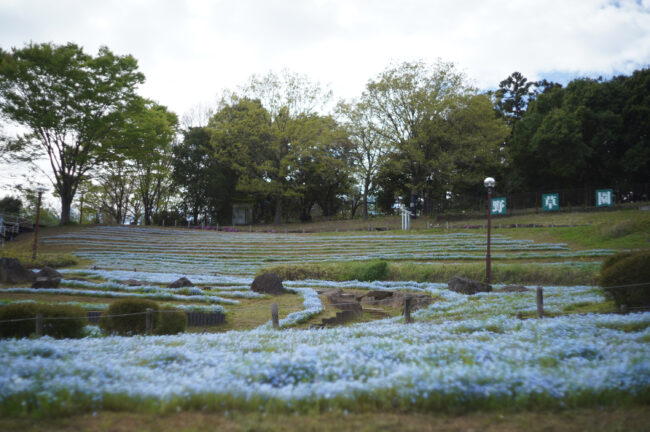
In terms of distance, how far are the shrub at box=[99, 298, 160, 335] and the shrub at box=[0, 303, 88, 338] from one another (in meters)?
0.67

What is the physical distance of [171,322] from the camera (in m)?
10.1

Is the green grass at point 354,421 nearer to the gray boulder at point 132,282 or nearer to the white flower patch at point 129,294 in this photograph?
the white flower patch at point 129,294

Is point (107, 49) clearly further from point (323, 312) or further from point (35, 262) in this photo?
point (323, 312)

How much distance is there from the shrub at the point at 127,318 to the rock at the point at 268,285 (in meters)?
7.47

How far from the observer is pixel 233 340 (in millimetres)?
6902

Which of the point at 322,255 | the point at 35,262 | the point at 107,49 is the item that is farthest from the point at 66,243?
the point at 322,255

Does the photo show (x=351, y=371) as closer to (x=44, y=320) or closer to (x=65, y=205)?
(x=44, y=320)

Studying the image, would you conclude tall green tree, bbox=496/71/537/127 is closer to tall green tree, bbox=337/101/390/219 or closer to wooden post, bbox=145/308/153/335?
tall green tree, bbox=337/101/390/219

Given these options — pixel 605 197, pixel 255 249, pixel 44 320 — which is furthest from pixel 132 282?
pixel 605 197

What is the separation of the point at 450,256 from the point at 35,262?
2503cm

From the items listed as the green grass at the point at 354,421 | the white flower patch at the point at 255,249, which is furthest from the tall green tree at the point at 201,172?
the green grass at the point at 354,421

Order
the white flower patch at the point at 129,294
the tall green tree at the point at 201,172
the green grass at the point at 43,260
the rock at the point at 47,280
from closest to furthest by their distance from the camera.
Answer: the white flower patch at the point at 129,294 < the rock at the point at 47,280 < the green grass at the point at 43,260 < the tall green tree at the point at 201,172

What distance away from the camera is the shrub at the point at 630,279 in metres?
8.98

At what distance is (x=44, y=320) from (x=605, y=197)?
135 feet
